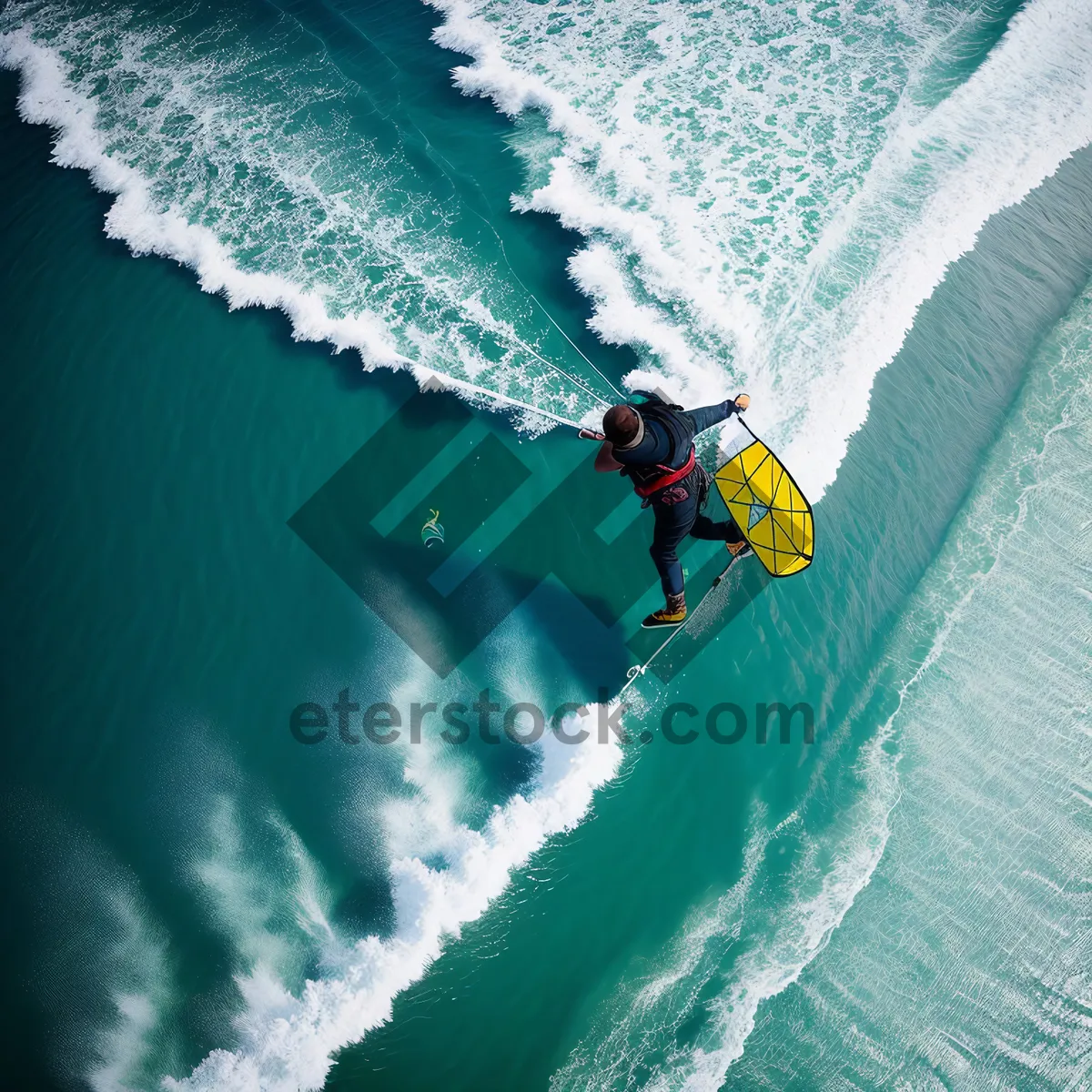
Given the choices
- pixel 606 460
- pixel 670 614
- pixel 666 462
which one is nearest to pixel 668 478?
pixel 666 462

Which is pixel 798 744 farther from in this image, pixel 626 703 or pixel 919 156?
pixel 919 156

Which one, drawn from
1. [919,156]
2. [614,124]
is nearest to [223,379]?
[614,124]

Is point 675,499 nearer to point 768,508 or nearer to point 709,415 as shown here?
point 709,415

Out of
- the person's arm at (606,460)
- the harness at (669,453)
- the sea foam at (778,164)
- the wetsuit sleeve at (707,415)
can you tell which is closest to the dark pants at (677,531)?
the harness at (669,453)

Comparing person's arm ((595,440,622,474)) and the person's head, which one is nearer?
the person's head

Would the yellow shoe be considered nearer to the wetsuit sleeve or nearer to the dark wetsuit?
the dark wetsuit

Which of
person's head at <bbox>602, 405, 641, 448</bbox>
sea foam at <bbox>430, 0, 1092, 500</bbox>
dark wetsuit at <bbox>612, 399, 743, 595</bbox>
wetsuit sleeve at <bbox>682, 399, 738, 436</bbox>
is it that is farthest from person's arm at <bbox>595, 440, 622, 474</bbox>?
sea foam at <bbox>430, 0, 1092, 500</bbox>
